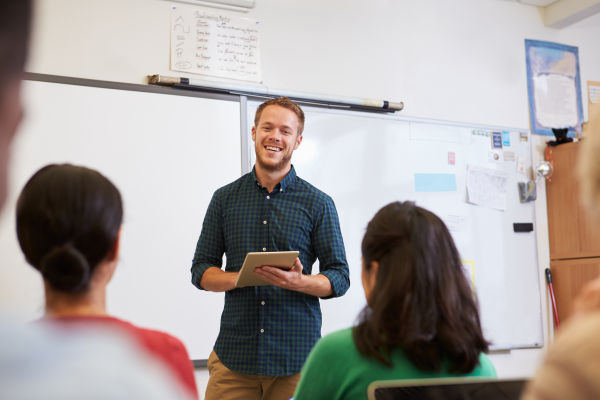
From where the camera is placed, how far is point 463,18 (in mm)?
3523

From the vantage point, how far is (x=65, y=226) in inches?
24.5

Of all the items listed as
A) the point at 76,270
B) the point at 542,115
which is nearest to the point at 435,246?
the point at 76,270

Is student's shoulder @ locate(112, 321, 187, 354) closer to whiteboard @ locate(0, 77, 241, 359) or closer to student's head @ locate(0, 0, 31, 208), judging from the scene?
student's head @ locate(0, 0, 31, 208)

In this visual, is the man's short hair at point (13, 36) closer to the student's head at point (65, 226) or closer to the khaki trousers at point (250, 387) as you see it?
the student's head at point (65, 226)

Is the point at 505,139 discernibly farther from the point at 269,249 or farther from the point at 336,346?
the point at 336,346

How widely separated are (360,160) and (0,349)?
2806 mm

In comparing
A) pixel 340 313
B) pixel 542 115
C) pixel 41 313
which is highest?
pixel 542 115

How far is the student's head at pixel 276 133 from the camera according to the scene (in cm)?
203

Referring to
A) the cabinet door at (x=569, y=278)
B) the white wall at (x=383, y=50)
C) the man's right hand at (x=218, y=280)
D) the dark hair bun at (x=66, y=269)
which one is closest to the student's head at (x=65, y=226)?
the dark hair bun at (x=66, y=269)

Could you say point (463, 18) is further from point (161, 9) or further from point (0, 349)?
point (0, 349)

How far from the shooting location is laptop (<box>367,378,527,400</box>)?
726 millimetres

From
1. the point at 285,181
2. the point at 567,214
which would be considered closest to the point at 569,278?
the point at 567,214

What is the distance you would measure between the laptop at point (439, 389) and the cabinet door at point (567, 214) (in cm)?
304

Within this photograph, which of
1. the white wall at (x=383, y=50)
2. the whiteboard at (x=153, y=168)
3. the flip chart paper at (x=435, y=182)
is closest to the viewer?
the whiteboard at (x=153, y=168)
